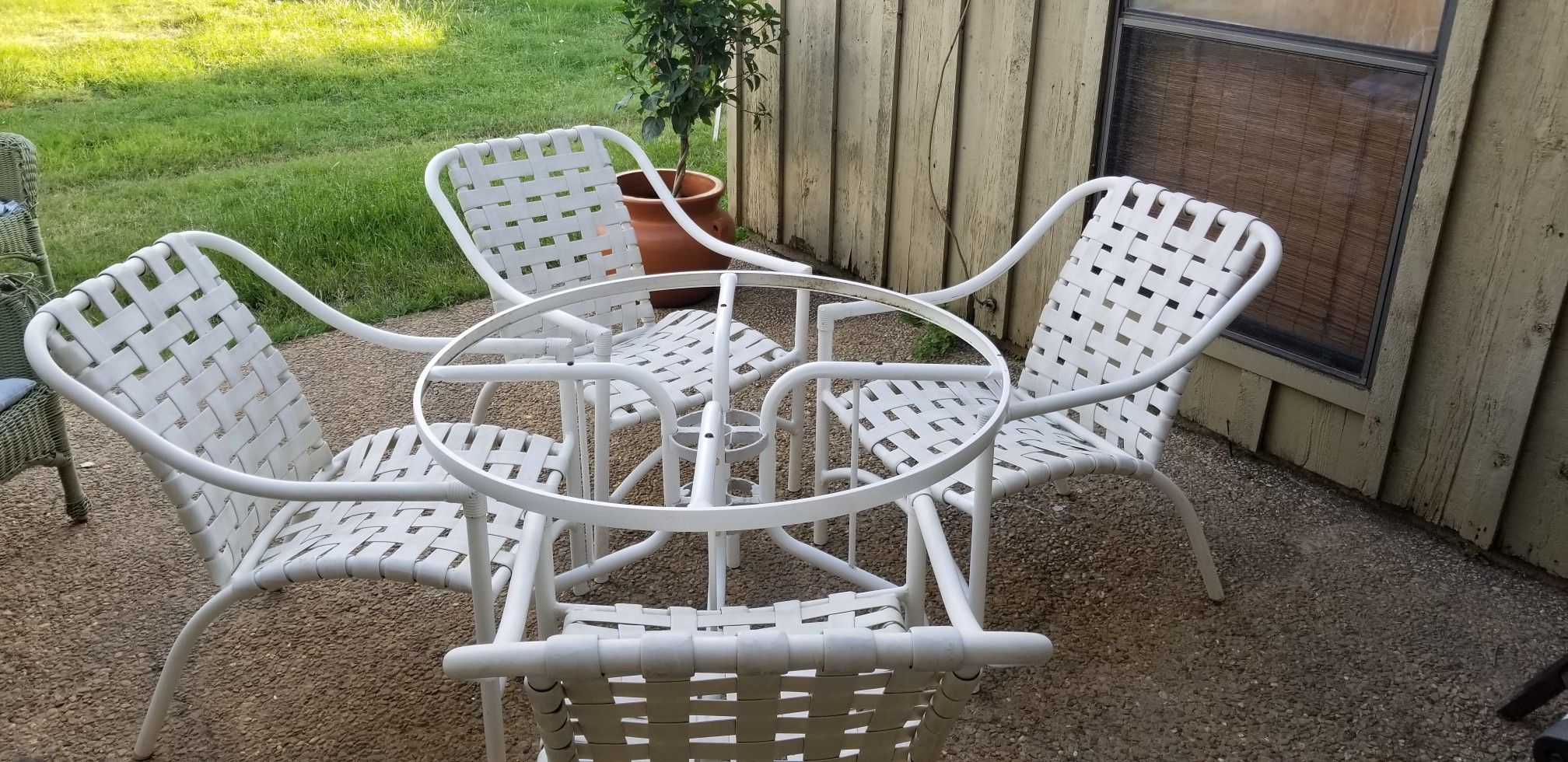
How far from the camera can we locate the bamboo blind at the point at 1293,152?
2660 millimetres

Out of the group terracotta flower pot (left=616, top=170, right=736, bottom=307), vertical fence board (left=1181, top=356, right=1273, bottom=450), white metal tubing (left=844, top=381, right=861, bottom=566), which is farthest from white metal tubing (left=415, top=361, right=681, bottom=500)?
terracotta flower pot (left=616, top=170, right=736, bottom=307)

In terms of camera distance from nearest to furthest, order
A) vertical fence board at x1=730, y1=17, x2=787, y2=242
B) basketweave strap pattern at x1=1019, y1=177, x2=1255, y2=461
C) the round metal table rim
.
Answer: the round metal table rim
basketweave strap pattern at x1=1019, y1=177, x2=1255, y2=461
vertical fence board at x1=730, y1=17, x2=787, y2=242

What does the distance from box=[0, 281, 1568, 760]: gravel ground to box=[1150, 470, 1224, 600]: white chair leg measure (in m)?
0.05

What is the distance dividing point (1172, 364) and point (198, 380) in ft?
5.46

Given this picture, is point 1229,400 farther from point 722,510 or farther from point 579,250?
point 722,510

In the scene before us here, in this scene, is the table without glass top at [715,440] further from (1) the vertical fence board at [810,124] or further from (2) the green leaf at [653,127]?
(1) the vertical fence board at [810,124]

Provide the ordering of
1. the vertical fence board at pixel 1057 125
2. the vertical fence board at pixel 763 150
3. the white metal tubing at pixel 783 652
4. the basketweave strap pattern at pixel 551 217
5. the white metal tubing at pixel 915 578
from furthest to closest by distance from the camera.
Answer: the vertical fence board at pixel 763 150 < the vertical fence board at pixel 1057 125 < the basketweave strap pattern at pixel 551 217 < the white metal tubing at pixel 915 578 < the white metal tubing at pixel 783 652

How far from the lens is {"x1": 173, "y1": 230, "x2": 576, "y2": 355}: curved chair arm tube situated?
2.12 metres

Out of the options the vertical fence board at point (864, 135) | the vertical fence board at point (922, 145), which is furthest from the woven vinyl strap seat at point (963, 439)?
the vertical fence board at point (864, 135)

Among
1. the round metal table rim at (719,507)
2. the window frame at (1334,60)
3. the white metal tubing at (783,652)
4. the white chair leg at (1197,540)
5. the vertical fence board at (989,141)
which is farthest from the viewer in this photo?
→ the vertical fence board at (989,141)

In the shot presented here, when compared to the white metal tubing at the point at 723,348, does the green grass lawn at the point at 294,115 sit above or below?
below

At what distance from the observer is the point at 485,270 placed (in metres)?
2.64

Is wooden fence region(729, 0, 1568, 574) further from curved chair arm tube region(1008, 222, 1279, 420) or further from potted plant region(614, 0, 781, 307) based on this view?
curved chair arm tube region(1008, 222, 1279, 420)

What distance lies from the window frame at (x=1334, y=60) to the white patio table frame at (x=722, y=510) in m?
1.01
